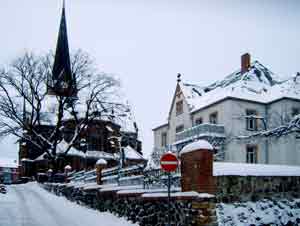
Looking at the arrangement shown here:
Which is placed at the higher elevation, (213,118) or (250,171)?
(213,118)

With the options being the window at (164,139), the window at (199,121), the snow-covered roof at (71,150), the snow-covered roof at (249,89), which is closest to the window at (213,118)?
the snow-covered roof at (249,89)

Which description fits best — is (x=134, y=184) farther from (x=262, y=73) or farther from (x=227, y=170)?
(x=262, y=73)

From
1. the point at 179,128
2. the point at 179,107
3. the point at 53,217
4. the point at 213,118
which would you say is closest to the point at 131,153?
the point at 179,128

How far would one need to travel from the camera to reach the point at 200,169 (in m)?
9.94

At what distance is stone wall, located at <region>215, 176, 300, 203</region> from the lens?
10.5 metres

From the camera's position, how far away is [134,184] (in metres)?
14.6

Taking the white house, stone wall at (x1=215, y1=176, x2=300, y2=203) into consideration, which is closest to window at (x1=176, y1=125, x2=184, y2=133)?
the white house

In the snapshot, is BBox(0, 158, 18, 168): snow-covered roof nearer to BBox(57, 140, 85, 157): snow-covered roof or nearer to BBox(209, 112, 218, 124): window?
BBox(57, 140, 85, 157): snow-covered roof

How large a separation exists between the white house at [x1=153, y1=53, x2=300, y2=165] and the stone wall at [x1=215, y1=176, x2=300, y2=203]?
14.8 m

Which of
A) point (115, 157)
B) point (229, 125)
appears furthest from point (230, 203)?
point (115, 157)

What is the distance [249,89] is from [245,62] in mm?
4353

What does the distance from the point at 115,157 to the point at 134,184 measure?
36.1 meters

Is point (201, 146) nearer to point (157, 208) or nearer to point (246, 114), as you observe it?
point (157, 208)

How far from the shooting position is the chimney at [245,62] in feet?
116
